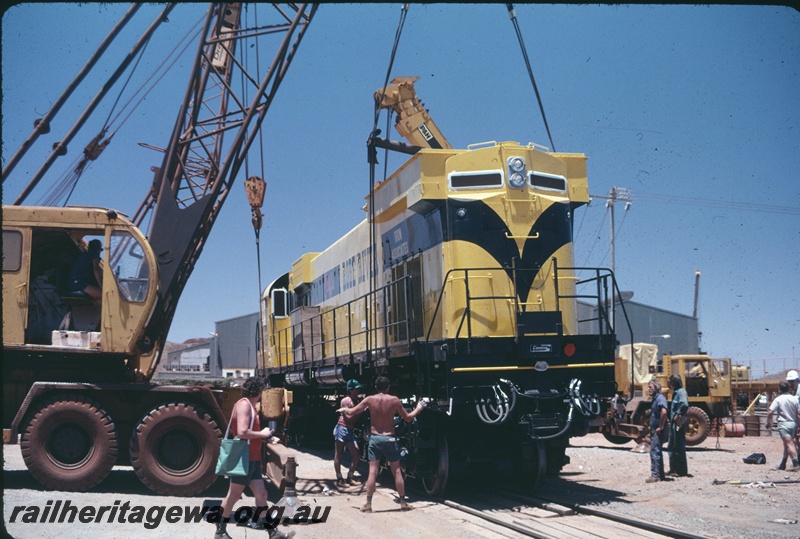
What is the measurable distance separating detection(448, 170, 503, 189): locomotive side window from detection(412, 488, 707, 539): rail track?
4263 mm

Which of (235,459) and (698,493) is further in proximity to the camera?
(698,493)

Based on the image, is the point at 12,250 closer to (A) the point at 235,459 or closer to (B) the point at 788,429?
(A) the point at 235,459

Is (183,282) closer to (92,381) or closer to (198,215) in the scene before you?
(198,215)

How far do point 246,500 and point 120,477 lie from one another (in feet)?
8.91

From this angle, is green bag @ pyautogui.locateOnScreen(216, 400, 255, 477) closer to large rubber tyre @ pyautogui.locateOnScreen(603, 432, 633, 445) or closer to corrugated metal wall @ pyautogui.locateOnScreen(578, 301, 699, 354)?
large rubber tyre @ pyautogui.locateOnScreen(603, 432, 633, 445)

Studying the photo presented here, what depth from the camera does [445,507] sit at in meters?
10.1

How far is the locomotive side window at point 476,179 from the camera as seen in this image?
10922 mm

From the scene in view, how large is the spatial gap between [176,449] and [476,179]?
5473mm

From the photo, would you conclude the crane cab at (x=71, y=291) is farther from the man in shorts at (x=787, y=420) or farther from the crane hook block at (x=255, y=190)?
the man in shorts at (x=787, y=420)

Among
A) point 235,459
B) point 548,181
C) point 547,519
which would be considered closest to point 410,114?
point 548,181

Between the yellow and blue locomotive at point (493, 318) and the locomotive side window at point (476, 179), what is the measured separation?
0.05 feet

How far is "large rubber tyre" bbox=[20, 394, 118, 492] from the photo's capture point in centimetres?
1009

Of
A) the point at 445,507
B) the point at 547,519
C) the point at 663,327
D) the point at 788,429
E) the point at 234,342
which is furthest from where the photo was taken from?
the point at 234,342

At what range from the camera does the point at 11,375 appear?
1055cm
